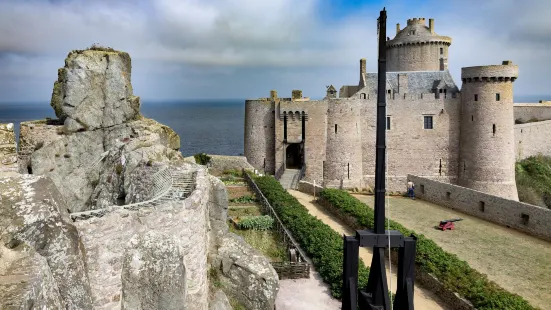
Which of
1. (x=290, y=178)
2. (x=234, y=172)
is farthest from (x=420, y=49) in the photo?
(x=234, y=172)

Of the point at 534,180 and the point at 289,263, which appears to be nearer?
the point at 289,263

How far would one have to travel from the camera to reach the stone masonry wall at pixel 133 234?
25.3 feet

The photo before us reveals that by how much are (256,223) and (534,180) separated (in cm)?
2896

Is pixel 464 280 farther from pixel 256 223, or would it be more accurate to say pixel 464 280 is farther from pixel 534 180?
pixel 534 180

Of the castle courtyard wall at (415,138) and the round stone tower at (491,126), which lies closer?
the round stone tower at (491,126)

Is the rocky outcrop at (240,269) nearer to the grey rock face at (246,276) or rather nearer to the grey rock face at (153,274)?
the grey rock face at (246,276)

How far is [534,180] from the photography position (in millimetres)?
39219

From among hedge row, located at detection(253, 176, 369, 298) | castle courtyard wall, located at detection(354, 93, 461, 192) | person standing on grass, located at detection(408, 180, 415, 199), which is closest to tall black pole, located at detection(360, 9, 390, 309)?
hedge row, located at detection(253, 176, 369, 298)

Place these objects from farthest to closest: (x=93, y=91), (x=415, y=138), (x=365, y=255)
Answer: (x=415, y=138) → (x=365, y=255) → (x=93, y=91)

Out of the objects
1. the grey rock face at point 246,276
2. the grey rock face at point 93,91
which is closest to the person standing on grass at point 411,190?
the grey rock face at point 93,91

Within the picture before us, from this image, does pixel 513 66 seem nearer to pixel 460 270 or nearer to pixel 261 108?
pixel 261 108

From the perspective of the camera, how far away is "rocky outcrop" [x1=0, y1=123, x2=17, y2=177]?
32.3 ft

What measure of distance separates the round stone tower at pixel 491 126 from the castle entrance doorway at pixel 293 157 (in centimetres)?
1414

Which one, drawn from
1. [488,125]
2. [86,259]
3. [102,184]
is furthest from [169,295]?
[488,125]
